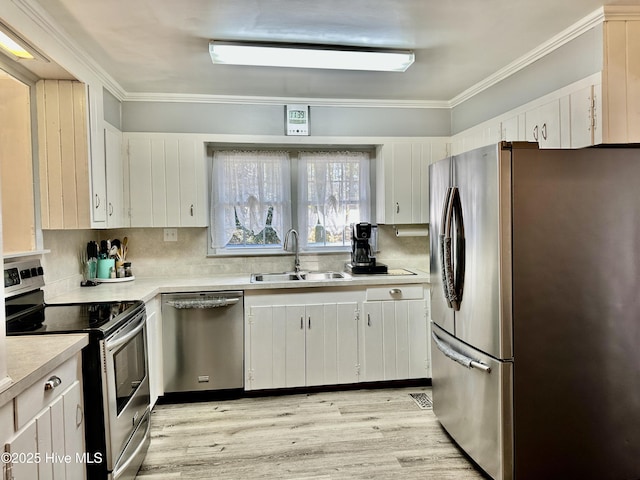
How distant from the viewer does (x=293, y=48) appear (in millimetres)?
2342

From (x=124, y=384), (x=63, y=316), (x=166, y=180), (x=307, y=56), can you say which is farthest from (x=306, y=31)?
(x=124, y=384)

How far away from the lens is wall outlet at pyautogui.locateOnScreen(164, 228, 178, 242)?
346 cm

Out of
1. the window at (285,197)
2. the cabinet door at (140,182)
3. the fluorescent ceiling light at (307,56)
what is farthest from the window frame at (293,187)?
the fluorescent ceiling light at (307,56)

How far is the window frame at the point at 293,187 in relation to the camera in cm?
354

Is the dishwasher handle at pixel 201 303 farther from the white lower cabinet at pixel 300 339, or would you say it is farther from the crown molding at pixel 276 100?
the crown molding at pixel 276 100

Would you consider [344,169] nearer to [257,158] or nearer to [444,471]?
[257,158]

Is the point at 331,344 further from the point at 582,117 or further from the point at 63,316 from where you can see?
the point at 582,117

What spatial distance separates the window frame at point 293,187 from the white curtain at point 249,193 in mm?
37

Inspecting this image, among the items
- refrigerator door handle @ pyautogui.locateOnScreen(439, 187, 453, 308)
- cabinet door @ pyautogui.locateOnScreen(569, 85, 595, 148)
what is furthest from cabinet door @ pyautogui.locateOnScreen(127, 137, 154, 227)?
cabinet door @ pyautogui.locateOnScreen(569, 85, 595, 148)

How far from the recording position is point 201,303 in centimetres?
295

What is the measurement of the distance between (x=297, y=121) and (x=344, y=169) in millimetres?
640

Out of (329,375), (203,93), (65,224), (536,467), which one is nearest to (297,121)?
(203,93)

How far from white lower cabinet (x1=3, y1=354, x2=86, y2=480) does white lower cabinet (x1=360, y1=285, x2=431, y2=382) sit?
2035 mm

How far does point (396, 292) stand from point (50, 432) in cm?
239
